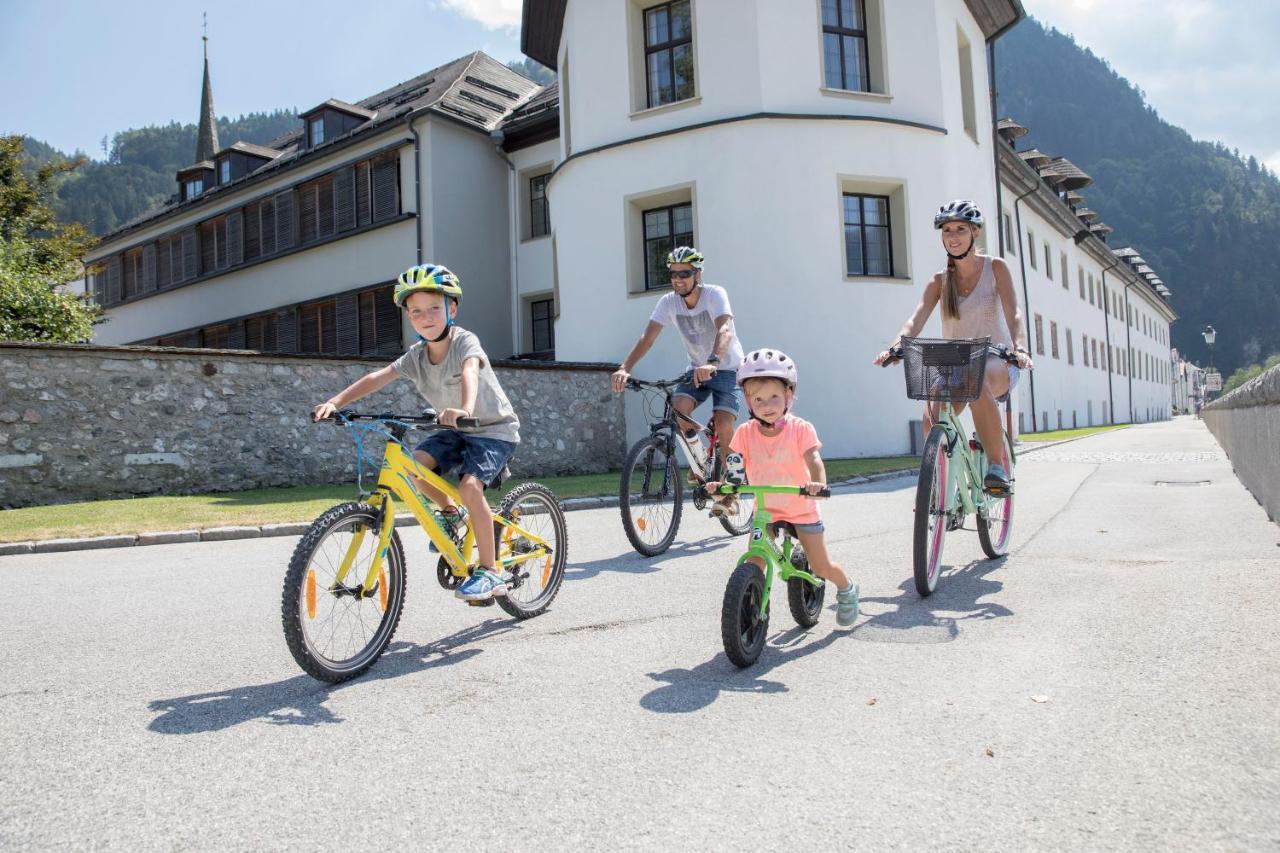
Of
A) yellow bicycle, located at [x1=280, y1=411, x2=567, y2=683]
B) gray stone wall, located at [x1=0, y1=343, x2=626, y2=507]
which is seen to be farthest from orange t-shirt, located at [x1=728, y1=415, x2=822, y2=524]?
gray stone wall, located at [x1=0, y1=343, x2=626, y2=507]

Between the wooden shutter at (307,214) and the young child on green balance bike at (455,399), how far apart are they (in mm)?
24639

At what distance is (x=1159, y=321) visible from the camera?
235 feet

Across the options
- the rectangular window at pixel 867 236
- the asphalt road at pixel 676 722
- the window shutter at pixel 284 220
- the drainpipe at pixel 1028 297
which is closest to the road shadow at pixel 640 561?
the asphalt road at pixel 676 722

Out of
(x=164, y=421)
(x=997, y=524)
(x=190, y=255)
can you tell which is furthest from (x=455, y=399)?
(x=190, y=255)

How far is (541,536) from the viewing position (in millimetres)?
4945

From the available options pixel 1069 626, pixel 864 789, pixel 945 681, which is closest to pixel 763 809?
pixel 864 789

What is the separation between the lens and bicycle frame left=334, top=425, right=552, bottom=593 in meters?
3.83

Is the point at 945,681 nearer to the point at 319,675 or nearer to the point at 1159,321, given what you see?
the point at 319,675

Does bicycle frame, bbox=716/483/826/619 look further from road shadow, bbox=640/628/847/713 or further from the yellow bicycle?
the yellow bicycle

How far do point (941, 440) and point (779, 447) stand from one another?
4.53ft

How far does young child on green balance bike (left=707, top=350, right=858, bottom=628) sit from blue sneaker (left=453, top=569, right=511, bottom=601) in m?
1.12

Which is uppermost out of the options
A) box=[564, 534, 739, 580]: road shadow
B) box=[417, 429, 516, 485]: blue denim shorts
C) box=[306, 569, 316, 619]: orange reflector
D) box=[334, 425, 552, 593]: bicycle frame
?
box=[417, 429, 516, 485]: blue denim shorts

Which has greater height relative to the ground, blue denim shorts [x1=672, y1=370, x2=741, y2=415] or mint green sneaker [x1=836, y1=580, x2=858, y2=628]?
blue denim shorts [x1=672, y1=370, x2=741, y2=415]

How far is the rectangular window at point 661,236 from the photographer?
61.2 ft
